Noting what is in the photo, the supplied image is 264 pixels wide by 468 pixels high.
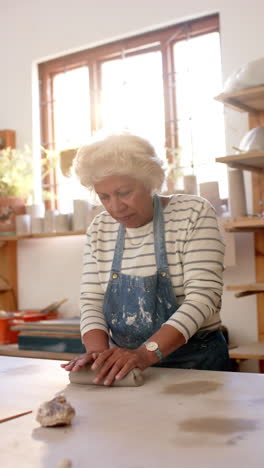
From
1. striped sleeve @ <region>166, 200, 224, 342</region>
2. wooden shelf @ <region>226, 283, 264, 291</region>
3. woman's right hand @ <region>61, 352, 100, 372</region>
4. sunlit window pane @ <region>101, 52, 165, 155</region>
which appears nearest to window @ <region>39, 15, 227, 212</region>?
sunlit window pane @ <region>101, 52, 165, 155</region>

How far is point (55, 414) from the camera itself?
1056 mm

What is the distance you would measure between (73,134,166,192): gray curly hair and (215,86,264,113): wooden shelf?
1.26 metres

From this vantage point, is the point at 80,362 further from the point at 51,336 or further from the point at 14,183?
the point at 14,183

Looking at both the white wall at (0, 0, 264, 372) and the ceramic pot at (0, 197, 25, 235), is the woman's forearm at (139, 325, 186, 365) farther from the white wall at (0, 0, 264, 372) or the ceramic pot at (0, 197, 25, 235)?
the ceramic pot at (0, 197, 25, 235)

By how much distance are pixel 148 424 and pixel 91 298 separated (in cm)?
83

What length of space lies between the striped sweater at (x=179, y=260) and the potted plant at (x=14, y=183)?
6.91 ft

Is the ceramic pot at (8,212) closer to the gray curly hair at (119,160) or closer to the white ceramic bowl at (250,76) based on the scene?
the white ceramic bowl at (250,76)

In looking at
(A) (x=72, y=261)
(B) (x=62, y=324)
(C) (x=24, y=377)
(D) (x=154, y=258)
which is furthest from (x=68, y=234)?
(C) (x=24, y=377)

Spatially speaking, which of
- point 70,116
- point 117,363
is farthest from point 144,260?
point 70,116

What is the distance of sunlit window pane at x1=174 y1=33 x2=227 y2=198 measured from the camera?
11.5 feet

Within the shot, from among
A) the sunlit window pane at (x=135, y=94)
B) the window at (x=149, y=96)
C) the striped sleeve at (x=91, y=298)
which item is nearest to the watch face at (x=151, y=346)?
the striped sleeve at (x=91, y=298)

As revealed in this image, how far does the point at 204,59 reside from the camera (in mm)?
3566

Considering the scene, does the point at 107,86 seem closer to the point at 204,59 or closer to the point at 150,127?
the point at 150,127

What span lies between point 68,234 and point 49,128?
35.8 inches
